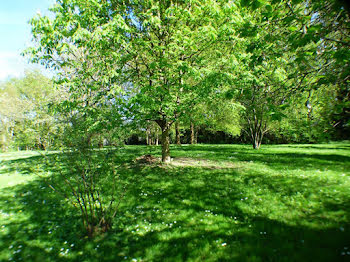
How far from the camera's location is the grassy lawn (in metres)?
4.00

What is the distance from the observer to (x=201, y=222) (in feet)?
17.2

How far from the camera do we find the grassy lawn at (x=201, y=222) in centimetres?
400

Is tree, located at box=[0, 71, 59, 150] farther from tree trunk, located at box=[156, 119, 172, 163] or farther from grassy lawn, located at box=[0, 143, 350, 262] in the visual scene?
grassy lawn, located at box=[0, 143, 350, 262]

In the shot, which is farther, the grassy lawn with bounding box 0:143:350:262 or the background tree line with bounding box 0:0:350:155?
the background tree line with bounding box 0:0:350:155

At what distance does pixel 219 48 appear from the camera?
38.9 ft

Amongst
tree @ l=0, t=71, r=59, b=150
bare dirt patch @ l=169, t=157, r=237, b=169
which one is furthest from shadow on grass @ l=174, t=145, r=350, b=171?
tree @ l=0, t=71, r=59, b=150

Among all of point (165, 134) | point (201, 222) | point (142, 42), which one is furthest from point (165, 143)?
point (201, 222)

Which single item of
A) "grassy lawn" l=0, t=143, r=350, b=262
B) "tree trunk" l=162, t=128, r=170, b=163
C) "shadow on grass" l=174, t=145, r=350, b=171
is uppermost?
"tree trunk" l=162, t=128, r=170, b=163

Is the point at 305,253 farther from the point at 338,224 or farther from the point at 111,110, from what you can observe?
the point at 111,110

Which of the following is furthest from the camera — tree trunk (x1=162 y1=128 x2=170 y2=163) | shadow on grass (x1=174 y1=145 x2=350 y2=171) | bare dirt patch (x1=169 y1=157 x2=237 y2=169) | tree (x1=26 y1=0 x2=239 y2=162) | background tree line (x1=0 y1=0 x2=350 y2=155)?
tree trunk (x1=162 y1=128 x2=170 y2=163)

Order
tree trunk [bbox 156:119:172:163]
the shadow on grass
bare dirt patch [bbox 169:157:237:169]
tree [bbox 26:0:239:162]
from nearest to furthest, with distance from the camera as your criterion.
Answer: tree [bbox 26:0:239:162] < the shadow on grass < bare dirt patch [bbox 169:157:237:169] < tree trunk [bbox 156:119:172:163]

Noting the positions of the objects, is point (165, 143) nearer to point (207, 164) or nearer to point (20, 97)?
point (207, 164)

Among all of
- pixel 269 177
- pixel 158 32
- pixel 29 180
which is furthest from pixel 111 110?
pixel 269 177

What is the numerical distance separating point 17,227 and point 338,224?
9603mm
